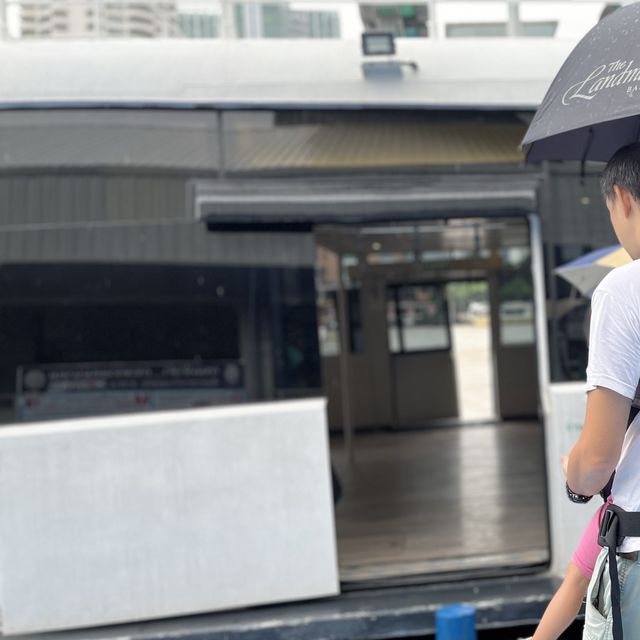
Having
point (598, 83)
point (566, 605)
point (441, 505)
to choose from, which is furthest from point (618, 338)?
point (441, 505)

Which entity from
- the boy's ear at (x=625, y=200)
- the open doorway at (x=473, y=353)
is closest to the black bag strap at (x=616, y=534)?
the boy's ear at (x=625, y=200)

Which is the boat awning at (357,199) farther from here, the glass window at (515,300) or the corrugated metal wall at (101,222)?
the glass window at (515,300)

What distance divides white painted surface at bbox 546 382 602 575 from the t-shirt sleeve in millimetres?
3105

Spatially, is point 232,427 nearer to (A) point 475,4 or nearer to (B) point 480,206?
(B) point 480,206

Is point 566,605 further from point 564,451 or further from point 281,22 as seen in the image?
point 281,22

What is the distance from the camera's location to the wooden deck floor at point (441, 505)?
5.21 metres

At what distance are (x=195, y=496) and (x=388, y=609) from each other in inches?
46.9

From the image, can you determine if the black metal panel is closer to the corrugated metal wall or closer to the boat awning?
the corrugated metal wall

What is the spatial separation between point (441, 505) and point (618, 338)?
5186 mm

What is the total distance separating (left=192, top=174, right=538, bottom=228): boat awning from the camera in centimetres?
459

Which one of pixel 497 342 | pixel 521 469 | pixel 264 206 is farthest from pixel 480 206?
pixel 497 342

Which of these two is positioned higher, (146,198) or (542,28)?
(542,28)

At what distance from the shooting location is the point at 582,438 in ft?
5.87

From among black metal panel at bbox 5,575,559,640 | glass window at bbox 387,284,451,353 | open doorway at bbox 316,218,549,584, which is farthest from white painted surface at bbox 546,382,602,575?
glass window at bbox 387,284,451,353
